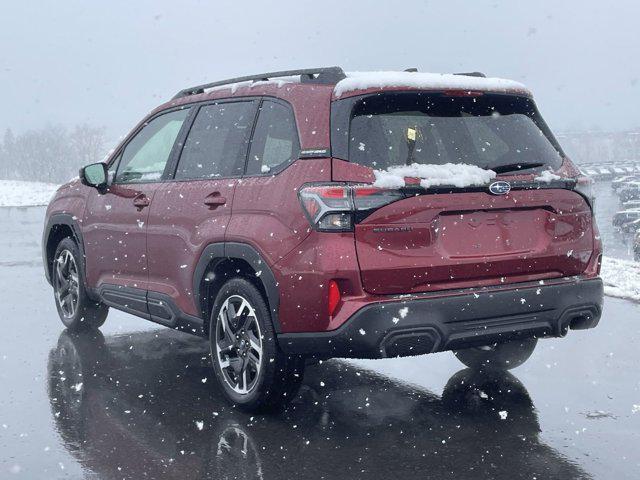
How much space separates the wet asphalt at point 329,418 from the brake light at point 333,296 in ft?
2.38

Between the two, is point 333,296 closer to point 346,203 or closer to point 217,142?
point 346,203

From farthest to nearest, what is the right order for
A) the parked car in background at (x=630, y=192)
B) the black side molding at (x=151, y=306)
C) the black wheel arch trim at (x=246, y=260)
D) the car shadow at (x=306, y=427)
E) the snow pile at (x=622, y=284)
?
1. the parked car in background at (x=630, y=192)
2. the snow pile at (x=622, y=284)
3. the black side molding at (x=151, y=306)
4. the black wheel arch trim at (x=246, y=260)
5. the car shadow at (x=306, y=427)

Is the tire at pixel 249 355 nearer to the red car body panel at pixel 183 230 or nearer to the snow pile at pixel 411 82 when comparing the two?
the red car body panel at pixel 183 230

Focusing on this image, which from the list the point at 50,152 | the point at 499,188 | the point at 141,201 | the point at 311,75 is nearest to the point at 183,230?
the point at 141,201

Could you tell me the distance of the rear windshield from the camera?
419 cm

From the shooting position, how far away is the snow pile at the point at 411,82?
13.9 ft

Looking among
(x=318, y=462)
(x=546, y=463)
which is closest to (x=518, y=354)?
(x=546, y=463)

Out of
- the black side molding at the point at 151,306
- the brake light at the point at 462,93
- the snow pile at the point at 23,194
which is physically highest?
the brake light at the point at 462,93

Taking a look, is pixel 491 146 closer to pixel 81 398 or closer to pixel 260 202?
pixel 260 202

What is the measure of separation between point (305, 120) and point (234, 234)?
792 millimetres

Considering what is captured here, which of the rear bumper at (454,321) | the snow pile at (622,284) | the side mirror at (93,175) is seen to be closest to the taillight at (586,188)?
the rear bumper at (454,321)

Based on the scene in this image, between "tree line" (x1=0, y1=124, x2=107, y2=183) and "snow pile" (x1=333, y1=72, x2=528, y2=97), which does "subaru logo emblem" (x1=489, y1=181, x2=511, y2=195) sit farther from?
"tree line" (x1=0, y1=124, x2=107, y2=183)

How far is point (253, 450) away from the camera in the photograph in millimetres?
4156

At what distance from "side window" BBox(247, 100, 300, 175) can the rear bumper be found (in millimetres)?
973
